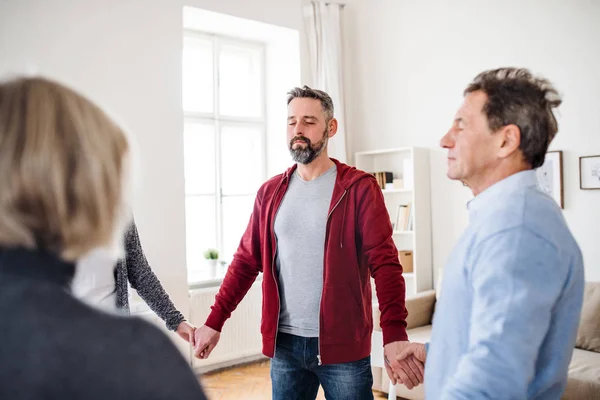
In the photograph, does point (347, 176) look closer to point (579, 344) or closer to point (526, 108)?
point (526, 108)

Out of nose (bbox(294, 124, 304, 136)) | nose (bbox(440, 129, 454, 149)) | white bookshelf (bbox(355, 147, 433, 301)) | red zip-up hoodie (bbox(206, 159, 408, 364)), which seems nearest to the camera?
→ nose (bbox(440, 129, 454, 149))

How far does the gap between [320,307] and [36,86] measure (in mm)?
1455

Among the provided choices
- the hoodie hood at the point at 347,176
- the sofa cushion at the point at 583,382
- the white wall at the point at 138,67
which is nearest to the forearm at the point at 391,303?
the hoodie hood at the point at 347,176

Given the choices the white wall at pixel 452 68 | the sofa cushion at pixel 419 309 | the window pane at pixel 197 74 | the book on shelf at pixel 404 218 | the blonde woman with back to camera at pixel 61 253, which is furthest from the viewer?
the window pane at pixel 197 74

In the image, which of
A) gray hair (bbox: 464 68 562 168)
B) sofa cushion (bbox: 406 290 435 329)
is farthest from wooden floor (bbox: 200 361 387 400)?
gray hair (bbox: 464 68 562 168)

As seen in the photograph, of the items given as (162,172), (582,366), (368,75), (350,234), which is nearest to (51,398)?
(350,234)

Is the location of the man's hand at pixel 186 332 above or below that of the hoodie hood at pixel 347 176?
below

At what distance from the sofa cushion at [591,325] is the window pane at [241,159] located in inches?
124

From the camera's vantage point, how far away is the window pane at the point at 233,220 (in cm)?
528

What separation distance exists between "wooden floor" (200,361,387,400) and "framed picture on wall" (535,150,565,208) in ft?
6.50

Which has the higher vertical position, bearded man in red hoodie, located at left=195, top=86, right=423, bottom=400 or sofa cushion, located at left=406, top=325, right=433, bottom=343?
bearded man in red hoodie, located at left=195, top=86, right=423, bottom=400

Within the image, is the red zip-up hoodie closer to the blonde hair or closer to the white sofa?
the blonde hair

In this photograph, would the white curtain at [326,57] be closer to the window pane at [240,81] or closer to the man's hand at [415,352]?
the window pane at [240,81]

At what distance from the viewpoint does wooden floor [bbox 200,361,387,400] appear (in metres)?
3.94
